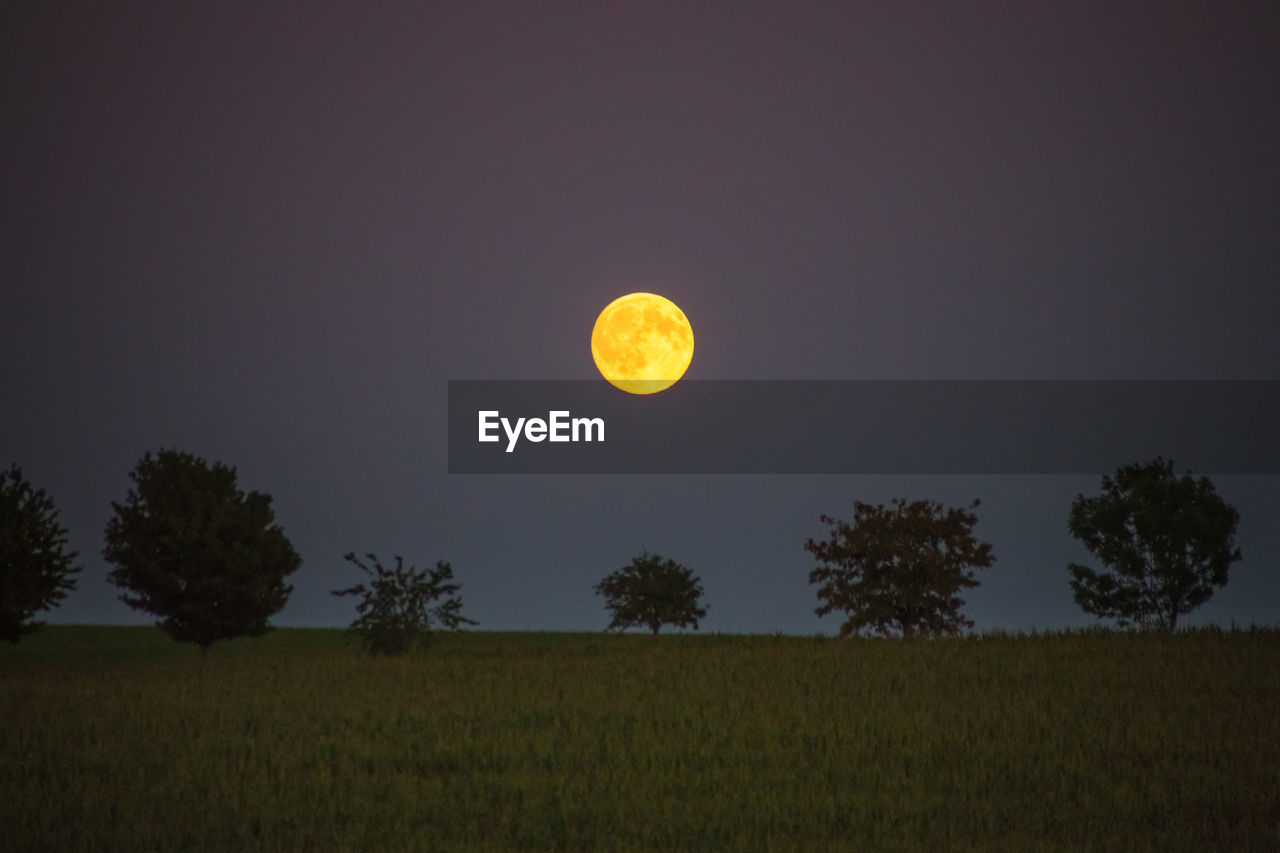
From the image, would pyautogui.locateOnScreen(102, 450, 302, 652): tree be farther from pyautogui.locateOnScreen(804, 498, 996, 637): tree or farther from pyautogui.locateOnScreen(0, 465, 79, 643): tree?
pyautogui.locateOnScreen(804, 498, 996, 637): tree

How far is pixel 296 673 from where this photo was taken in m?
35.2

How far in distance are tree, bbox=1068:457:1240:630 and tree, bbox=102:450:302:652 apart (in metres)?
42.1

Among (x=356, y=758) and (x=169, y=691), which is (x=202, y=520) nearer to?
(x=169, y=691)

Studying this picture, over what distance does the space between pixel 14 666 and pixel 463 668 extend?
33.7 m

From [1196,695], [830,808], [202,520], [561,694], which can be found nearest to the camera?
[830,808]

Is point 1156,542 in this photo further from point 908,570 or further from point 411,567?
point 411,567

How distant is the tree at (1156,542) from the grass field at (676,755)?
2964cm

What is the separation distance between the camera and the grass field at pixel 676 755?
14516mm

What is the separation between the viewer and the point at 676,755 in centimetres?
1975

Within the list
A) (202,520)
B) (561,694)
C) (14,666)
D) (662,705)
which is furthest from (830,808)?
(14,666)

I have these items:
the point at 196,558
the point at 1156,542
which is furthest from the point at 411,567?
the point at 1156,542

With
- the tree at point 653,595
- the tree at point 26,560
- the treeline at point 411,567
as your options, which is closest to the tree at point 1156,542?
the treeline at point 411,567

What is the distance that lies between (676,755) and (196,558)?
36.4 m

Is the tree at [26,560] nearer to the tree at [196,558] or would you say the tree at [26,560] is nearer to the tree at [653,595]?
the tree at [196,558]
